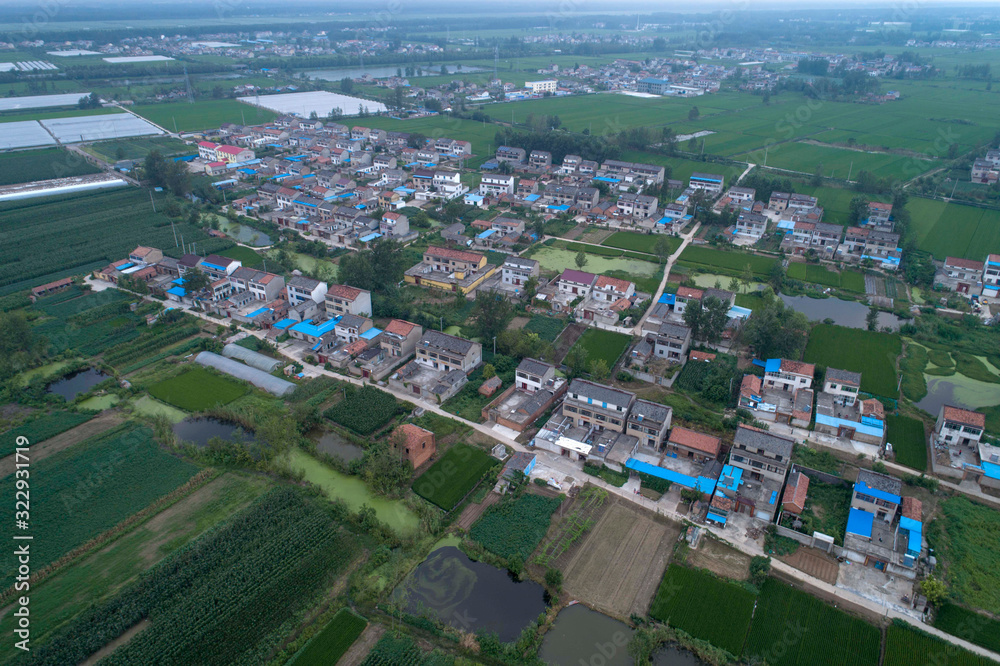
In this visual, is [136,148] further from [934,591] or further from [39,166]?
[934,591]

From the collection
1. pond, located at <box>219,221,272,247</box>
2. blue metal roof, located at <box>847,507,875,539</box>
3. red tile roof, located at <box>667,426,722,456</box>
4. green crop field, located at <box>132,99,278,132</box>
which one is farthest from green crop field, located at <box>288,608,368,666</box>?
green crop field, located at <box>132,99,278,132</box>

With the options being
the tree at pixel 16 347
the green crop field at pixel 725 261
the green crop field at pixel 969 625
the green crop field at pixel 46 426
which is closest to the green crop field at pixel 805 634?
the green crop field at pixel 969 625

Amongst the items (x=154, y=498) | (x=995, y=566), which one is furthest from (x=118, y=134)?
(x=995, y=566)

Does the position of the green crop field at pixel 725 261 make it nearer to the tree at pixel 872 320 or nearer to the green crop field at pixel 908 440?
the tree at pixel 872 320

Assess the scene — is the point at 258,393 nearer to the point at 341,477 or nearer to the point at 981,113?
the point at 341,477

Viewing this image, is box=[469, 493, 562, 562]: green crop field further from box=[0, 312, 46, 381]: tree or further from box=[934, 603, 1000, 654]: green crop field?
box=[0, 312, 46, 381]: tree

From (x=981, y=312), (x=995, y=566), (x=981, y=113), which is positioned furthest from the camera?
(x=981, y=113)

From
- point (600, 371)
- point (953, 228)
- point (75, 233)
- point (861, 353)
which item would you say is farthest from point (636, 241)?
point (75, 233)
